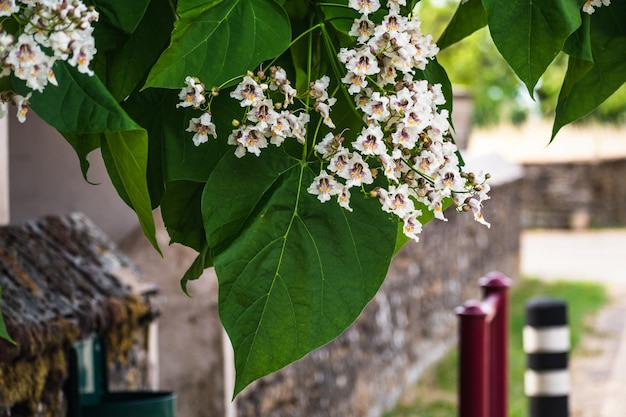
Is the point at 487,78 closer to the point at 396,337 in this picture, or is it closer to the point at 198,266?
the point at 396,337

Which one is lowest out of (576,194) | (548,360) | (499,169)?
(548,360)

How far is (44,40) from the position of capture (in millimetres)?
927

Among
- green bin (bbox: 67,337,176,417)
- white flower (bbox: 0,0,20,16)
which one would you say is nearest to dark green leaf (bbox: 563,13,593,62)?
white flower (bbox: 0,0,20,16)

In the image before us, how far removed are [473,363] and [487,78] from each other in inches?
1191

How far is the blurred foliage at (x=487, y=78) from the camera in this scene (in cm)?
3062

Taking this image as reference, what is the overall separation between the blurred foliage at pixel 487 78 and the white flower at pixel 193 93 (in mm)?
28851

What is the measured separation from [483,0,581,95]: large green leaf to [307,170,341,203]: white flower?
0.71 feet

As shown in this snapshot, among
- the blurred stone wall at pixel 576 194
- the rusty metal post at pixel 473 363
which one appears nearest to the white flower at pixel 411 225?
the rusty metal post at pixel 473 363

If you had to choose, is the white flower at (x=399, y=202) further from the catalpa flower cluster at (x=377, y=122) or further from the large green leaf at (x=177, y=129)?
the large green leaf at (x=177, y=129)

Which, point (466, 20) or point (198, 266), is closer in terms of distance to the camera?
point (198, 266)

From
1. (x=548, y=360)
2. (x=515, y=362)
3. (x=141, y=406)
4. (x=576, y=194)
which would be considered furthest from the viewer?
(x=576, y=194)

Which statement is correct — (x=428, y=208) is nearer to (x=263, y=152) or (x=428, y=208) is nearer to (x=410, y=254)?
(x=263, y=152)

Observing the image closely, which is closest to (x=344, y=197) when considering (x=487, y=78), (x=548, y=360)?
(x=548, y=360)

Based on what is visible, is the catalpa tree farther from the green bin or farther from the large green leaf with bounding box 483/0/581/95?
the green bin
